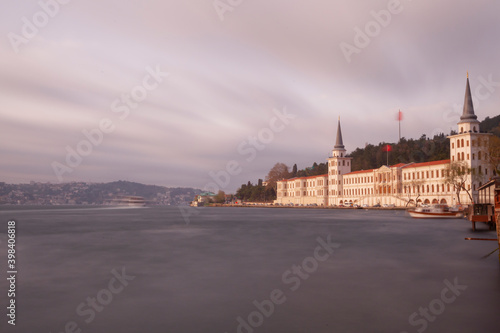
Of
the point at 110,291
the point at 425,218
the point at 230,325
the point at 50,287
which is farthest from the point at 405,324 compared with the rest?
the point at 425,218

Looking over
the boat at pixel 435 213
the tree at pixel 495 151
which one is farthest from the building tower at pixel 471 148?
the boat at pixel 435 213

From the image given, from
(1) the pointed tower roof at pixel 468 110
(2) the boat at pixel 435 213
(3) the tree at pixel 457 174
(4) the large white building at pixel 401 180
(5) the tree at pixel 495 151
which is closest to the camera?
(2) the boat at pixel 435 213

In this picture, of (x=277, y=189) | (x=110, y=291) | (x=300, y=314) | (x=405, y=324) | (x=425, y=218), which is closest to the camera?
(x=405, y=324)

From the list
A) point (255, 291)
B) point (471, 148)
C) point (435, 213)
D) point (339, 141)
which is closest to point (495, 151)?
point (471, 148)

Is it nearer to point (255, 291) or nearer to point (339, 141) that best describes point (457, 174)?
point (339, 141)

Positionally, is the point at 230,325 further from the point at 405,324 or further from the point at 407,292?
the point at 407,292

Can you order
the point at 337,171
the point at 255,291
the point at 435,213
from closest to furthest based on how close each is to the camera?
the point at 255,291, the point at 435,213, the point at 337,171

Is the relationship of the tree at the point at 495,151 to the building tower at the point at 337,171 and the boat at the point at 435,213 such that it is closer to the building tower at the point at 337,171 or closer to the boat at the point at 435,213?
the boat at the point at 435,213
